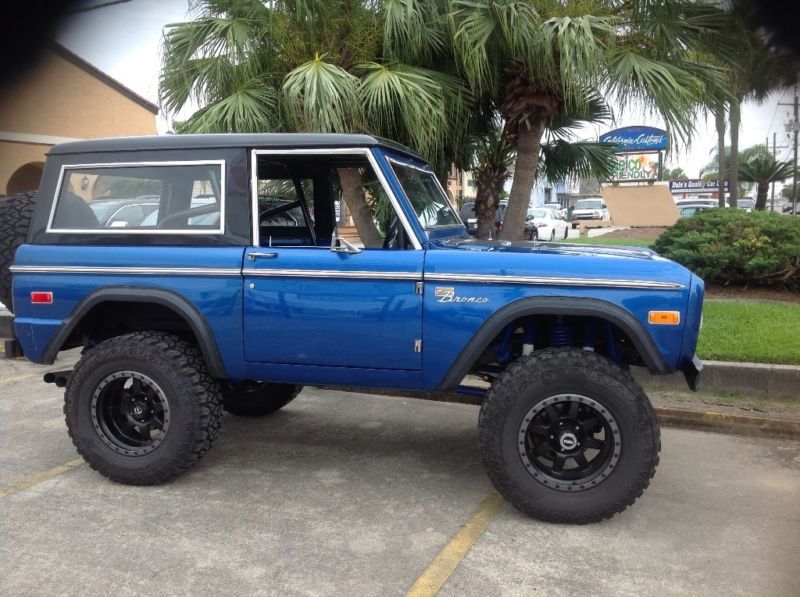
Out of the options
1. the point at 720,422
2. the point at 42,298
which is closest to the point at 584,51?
the point at 720,422

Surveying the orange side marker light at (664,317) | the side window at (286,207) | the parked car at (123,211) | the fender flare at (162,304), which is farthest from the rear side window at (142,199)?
the orange side marker light at (664,317)

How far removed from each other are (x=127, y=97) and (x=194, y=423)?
2.84 meters

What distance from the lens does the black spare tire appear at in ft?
14.3

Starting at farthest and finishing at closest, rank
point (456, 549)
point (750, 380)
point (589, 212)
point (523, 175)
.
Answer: point (589, 212)
point (523, 175)
point (750, 380)
point (456, 549)

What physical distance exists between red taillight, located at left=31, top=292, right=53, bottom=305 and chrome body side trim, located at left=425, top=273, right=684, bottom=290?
2333 mm

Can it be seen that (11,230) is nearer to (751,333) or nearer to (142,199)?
(142,199)

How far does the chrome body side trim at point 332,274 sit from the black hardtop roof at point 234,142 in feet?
2.45

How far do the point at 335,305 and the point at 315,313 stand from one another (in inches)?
5.0

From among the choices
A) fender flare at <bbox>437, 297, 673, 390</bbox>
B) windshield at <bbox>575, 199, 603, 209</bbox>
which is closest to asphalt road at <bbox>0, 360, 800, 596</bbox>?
fender flare at <bbox>437, 297, 673, 390</bbox>

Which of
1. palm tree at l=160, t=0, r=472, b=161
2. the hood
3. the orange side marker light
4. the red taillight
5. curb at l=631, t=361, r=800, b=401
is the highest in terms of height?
palm tree at l=160, t=0, r=472, b=161

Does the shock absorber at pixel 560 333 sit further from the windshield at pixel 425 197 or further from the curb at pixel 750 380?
the curb at pixel 750 380

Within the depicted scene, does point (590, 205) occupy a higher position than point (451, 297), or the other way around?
point (590, 205)

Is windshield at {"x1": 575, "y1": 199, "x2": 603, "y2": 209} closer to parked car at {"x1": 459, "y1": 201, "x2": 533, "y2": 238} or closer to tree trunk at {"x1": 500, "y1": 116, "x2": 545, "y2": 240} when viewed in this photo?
parked car at {"x1": 459, "y1": 201, "x2": 533, "y2": 238}

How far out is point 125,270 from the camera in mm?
4082
